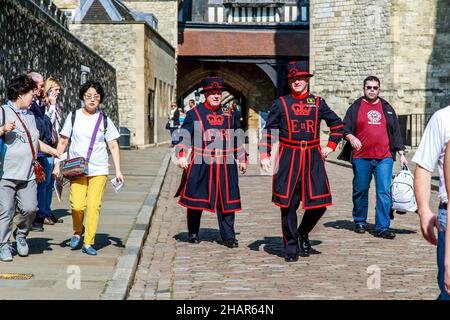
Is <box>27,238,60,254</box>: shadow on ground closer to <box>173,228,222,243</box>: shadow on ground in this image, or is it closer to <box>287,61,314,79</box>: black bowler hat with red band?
<box>173,228,222,243</box>: shadow on ground

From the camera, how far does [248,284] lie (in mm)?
6504

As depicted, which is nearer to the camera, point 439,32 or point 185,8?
point 439,32

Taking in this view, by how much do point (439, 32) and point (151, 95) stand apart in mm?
10706

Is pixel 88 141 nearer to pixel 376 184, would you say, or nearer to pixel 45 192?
pixel 45 192

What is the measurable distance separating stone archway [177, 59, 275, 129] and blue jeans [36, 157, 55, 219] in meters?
35.7

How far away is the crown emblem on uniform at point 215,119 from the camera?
28.3ft

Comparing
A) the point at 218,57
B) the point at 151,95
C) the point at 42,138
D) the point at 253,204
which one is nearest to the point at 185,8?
the point at 218,57

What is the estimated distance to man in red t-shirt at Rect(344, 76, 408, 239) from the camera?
9484 mm

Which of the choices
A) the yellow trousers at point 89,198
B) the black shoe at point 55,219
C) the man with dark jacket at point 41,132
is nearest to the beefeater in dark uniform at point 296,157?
the yellow trousers at point 89,198

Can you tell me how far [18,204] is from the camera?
7215 mm

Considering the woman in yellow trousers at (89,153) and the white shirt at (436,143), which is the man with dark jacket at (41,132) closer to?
the woman in yellow trousers at (89,153)

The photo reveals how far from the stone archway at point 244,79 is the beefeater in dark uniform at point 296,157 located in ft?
122

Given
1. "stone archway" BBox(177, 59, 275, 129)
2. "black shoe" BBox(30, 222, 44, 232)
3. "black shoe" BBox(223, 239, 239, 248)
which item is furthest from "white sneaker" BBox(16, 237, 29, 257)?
"stone archway" BBox(177, 59, 275, 129)

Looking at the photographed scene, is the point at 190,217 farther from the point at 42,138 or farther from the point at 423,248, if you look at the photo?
the point at 423,248
